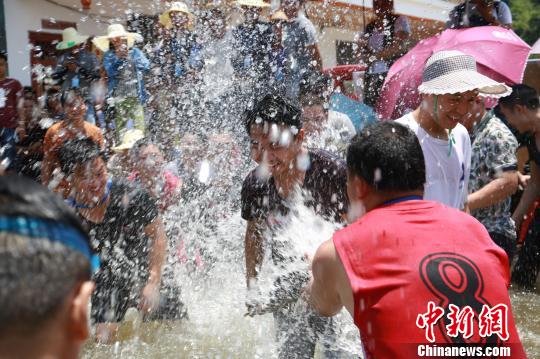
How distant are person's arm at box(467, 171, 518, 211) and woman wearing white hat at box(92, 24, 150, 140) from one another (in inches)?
151

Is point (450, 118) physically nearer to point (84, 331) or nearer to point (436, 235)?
point (436, 235)

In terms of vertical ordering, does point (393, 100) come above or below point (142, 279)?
above

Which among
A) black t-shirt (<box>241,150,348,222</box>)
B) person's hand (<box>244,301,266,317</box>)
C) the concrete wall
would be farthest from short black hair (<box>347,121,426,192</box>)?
the concrete wall

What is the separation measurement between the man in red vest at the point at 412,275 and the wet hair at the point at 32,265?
110cm

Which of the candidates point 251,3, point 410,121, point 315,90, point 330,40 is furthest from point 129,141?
point 330,40

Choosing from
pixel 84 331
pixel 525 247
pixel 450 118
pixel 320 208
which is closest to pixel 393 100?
pixel 525 247

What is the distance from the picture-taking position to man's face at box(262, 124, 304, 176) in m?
3.47

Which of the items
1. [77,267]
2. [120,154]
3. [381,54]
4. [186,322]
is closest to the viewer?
[77,267]

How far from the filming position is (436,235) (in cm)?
208

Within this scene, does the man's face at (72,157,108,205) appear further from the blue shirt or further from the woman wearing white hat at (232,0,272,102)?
the woman wearing white hat at (232,0,272,102)

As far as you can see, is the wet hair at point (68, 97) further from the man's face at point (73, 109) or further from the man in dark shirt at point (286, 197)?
the man in dark shirt at point (286, 197)

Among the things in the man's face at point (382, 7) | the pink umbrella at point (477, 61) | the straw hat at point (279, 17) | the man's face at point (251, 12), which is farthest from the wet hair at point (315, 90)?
the man's face at point (251, 12)

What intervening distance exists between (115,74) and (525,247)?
470cm

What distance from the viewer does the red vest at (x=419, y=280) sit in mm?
1970
